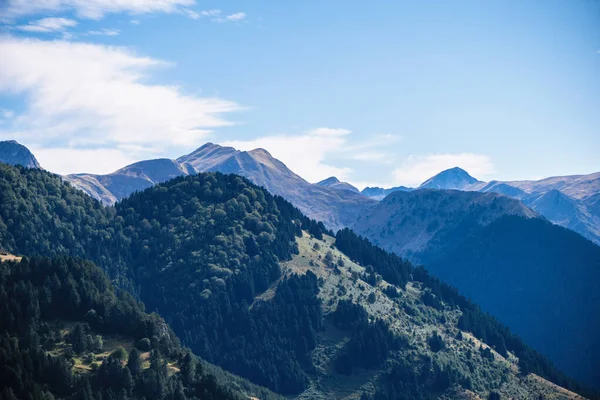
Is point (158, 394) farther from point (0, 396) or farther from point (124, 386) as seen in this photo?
point (0, 396)

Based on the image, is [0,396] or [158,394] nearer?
[0,396]

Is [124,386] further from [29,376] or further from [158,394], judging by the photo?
[29,376]

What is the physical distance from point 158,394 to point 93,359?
19154mm

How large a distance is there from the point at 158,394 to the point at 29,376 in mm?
33682

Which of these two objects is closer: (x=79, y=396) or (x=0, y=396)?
(x=0, y=396)

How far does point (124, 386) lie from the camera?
193 metres

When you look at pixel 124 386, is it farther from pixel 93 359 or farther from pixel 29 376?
pixel 29 376

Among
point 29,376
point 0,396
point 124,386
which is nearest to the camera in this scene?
point 0,396

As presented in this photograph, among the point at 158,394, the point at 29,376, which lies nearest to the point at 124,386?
the point at 158,394

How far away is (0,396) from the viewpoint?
166 metres

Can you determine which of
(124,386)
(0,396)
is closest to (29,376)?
Answer: (0,396)

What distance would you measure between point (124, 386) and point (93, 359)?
1234cm

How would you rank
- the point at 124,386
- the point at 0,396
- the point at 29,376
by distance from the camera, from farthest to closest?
the point at 124,386 → the point at 29,376 → the point at 0,396

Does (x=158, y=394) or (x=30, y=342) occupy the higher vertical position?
(x=30, y=342)
